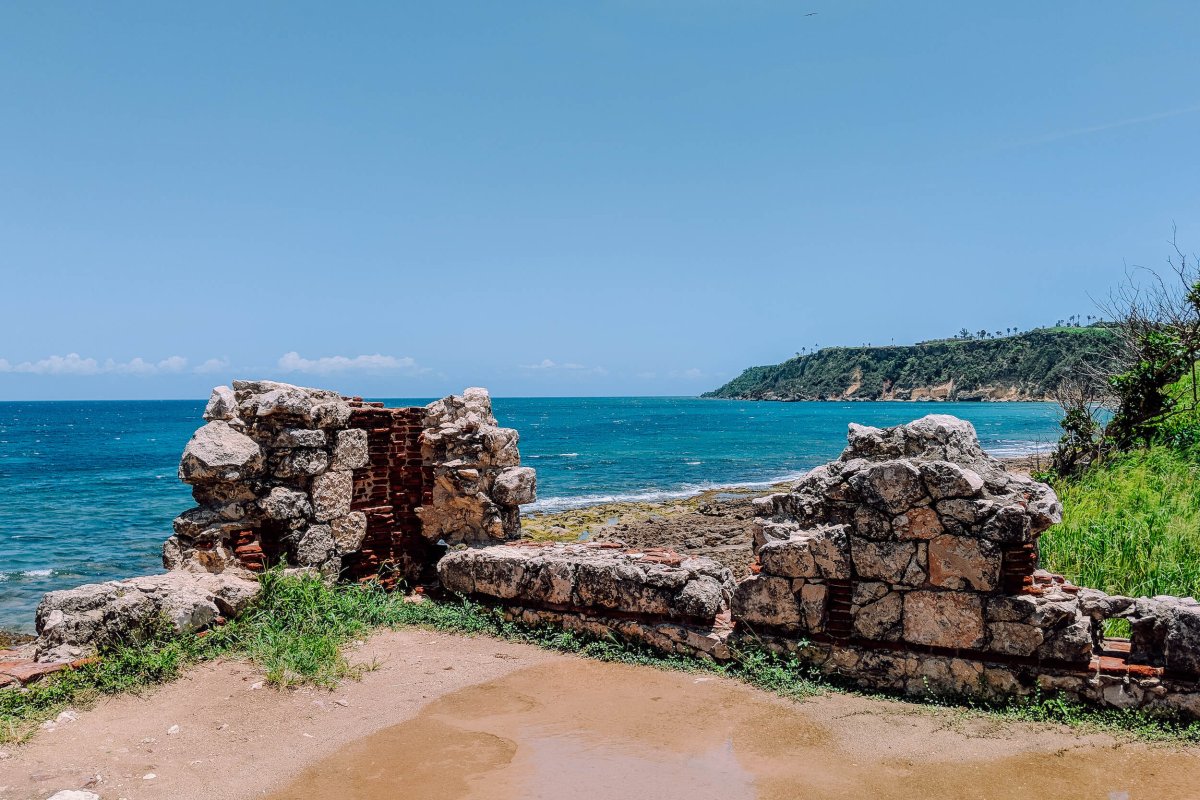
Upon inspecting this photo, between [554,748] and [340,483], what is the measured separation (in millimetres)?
4931

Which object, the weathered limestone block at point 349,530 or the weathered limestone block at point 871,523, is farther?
the weathered limestone block at point 349,530

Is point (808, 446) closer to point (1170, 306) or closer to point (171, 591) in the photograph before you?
point (1170, 306)

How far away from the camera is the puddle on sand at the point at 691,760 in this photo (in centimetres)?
508

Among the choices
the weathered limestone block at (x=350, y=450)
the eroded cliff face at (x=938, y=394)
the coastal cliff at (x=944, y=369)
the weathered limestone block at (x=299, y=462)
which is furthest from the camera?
the eroded cliff face at (x=938, y=394)

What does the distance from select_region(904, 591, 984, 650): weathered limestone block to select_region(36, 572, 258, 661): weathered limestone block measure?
6.45m

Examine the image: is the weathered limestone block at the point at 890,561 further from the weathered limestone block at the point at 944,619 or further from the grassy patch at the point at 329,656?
the grassy patch at the point at 329,656

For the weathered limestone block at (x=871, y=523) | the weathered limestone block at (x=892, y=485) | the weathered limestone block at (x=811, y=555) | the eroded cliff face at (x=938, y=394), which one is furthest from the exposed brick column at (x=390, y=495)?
the eroded cliff face at (x=938, y=394)

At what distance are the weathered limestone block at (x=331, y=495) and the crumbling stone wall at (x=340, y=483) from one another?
0.5 inches

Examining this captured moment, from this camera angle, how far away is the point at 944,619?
647 centimetres

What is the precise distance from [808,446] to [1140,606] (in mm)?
53032

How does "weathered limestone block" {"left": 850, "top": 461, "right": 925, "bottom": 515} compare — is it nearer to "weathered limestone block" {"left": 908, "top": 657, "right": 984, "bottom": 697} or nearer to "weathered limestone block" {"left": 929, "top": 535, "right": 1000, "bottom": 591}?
"weathered limestone block" {"left": 929, "top": 535, "right": 1000, "bottom": 591}

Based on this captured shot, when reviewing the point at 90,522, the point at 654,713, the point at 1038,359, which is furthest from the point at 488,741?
the point at 1038,359

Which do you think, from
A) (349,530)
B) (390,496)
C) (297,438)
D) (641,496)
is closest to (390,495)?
(390,496)

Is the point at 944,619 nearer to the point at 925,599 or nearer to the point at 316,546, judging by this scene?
the point at 925,599
